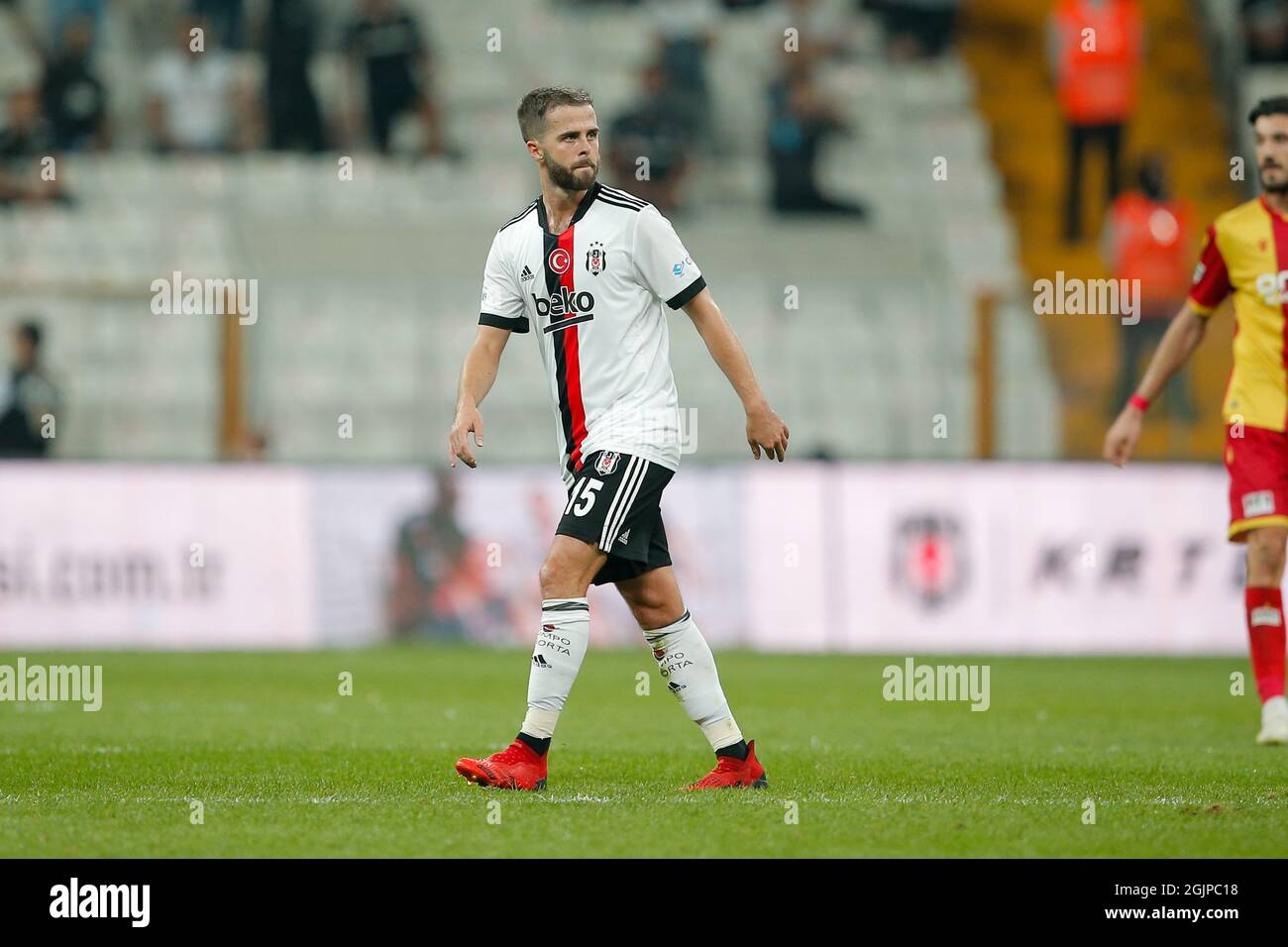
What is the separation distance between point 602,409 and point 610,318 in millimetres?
305

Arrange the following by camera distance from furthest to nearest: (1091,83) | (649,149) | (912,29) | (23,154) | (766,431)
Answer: (912,29) < (1091,83) < (23,154) < (649,149) < (766,431)

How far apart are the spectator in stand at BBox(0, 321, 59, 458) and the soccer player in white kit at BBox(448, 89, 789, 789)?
10.2 meters

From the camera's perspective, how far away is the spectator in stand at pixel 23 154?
2023 cm

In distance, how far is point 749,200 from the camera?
2188 centimetres

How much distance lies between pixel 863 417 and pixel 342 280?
207 inches

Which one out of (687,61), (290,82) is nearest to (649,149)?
(687,61)

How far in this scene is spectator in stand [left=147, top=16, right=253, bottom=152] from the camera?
21.1 m

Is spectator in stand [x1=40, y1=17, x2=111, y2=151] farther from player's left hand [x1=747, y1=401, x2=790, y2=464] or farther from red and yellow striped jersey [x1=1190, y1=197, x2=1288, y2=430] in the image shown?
player's left hand [x1=747, y1=401, x2=790, y2=464]

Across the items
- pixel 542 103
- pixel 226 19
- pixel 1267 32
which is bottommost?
pixel 542 103

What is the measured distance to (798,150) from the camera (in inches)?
832

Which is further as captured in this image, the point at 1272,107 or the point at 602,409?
the point at 1272,107

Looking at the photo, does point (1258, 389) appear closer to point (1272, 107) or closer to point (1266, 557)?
point (1266, 557)

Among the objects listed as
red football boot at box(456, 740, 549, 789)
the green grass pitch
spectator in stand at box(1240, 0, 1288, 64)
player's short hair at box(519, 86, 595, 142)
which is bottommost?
the green grass pitch

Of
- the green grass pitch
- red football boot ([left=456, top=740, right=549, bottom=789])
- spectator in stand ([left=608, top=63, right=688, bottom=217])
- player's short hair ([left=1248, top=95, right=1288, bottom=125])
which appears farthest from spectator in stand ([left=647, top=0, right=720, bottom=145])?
red football boot ([left=456, top=740, right=549, bottom=789])
